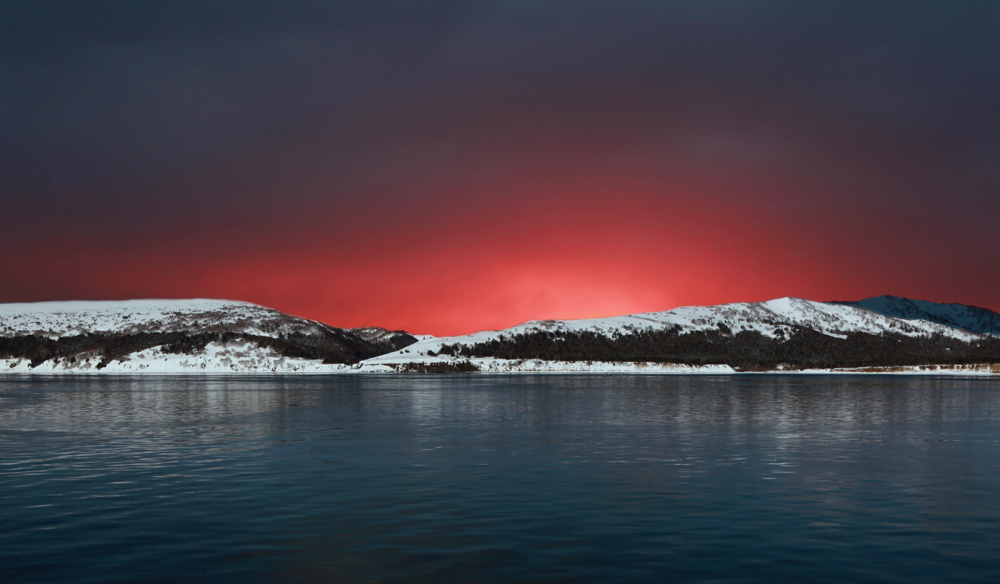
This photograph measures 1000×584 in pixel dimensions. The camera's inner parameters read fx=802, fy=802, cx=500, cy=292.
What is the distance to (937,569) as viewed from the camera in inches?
730

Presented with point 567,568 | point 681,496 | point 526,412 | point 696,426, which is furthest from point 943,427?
point 567,568

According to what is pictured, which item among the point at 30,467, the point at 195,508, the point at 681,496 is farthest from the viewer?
the point at 30,467

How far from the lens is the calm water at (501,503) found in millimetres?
18734

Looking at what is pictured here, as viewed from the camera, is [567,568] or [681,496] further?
[681,496]

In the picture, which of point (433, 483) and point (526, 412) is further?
point (526, 412)

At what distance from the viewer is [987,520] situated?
24203 mm

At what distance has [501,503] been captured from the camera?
26875mm

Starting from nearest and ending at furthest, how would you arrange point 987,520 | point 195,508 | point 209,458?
1. point 987,520
2. point 195,508
3. point 209,458

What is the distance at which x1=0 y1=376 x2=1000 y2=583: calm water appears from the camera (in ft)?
61.5

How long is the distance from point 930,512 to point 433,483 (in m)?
17.3

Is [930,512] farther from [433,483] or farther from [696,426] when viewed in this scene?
[696,426]

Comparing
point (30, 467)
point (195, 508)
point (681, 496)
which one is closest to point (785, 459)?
point (681, 496)

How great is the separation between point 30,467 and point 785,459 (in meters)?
34.8

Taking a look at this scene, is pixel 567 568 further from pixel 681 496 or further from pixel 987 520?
pixel 987 520
